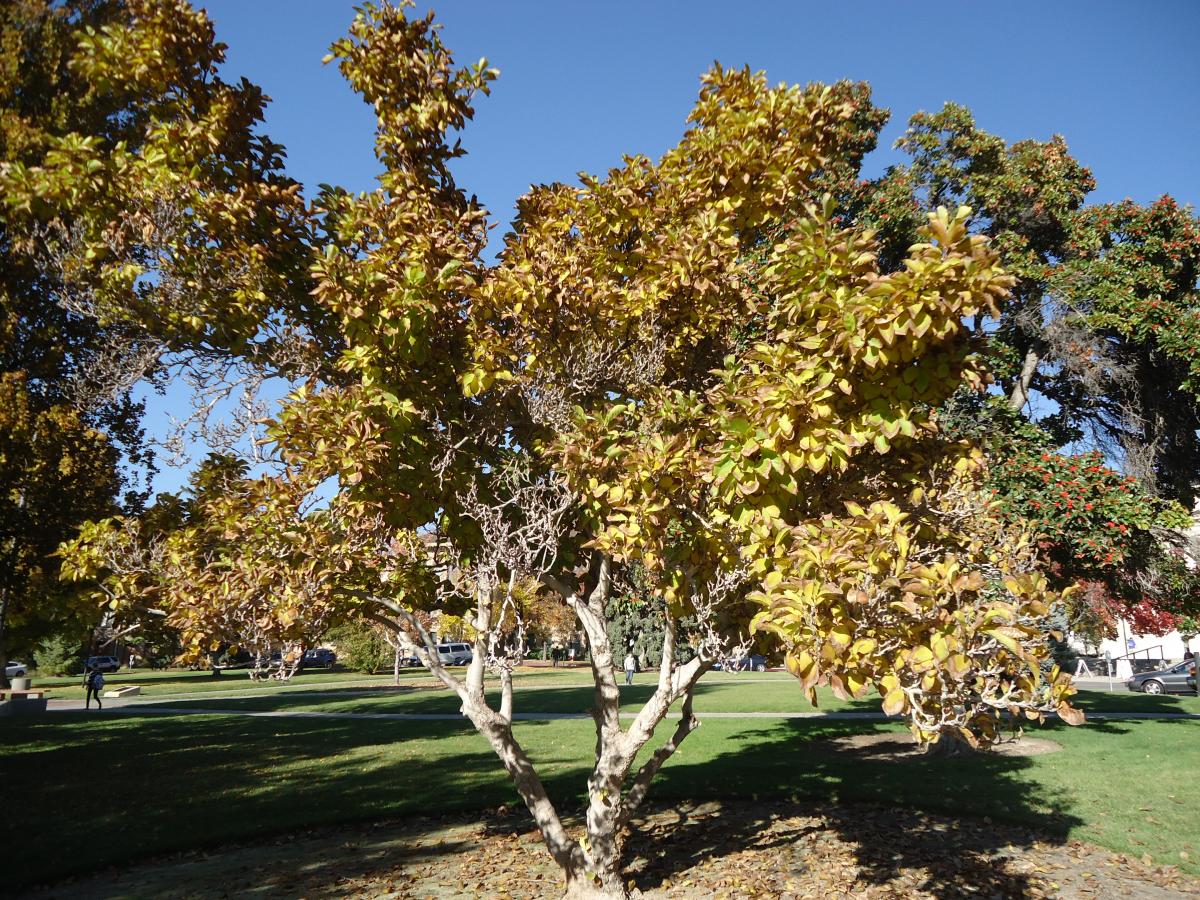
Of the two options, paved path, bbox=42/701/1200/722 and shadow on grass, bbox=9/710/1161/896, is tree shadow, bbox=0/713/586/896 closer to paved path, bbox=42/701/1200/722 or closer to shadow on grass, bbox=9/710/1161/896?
shadow on grass, bbox=9/710/1161/896

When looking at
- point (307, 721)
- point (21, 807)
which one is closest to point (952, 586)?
point (21, 807)

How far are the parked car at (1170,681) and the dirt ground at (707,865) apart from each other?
23400 mm

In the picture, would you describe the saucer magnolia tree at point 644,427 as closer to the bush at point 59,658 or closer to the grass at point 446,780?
the grass at point 446,780

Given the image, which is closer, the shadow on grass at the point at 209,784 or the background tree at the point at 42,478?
the shadow on grass at the point at 209,784

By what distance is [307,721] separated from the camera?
756 inches

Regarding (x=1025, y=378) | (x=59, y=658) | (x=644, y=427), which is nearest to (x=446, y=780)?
(x=644, y=427)

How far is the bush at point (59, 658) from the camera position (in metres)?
38.0

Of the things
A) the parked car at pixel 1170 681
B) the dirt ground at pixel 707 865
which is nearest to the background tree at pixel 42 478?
the dirt ground at pixel 707 865

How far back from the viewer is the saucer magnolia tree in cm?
322

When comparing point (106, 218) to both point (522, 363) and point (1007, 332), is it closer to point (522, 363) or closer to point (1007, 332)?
point (522, 363)

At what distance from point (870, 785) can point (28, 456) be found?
11696mm

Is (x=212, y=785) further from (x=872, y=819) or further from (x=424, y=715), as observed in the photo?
(x=872, y=819)

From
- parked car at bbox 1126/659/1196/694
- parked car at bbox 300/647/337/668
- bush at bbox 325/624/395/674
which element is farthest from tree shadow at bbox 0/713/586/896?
parked car at bbox 300/647/337/668

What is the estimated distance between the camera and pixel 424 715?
2000 cm
